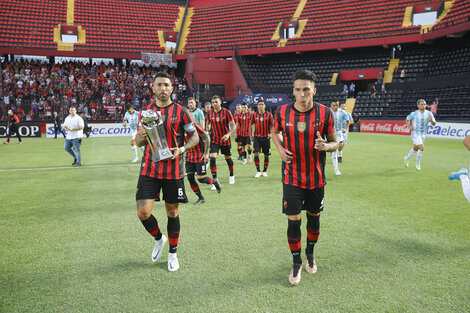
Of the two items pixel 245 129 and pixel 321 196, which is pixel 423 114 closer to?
pixel 245 129

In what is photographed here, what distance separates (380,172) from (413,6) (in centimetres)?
2873

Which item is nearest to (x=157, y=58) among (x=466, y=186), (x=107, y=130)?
(x=107, y=130)

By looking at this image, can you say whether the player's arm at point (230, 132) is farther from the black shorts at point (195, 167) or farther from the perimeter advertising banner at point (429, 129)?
the perimeter advertising banner at point (429, 129)

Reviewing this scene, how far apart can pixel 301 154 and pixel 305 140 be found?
16 cm

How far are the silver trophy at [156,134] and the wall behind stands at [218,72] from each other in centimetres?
3018

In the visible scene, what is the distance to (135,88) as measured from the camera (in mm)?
32500

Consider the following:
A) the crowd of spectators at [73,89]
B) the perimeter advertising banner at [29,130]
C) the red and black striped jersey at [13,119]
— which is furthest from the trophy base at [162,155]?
the crowd of spectators at [73,89]

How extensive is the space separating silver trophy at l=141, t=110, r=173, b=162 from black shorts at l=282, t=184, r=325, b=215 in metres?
1.37

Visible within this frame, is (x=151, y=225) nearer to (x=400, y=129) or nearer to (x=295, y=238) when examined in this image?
(x=295, y=238)

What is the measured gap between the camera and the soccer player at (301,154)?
11.7 ft

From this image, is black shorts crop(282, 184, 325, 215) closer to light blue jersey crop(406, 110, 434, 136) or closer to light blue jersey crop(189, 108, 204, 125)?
light blue jersey crop(189, 108, 204, 125)

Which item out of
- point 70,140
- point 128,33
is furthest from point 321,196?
point 128,33

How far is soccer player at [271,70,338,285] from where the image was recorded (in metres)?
3.58

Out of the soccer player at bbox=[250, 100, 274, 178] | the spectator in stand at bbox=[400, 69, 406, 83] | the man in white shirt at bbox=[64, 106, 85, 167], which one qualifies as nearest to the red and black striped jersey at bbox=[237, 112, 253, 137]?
the soccer player at bbox=[250, 100, 274, 178]
